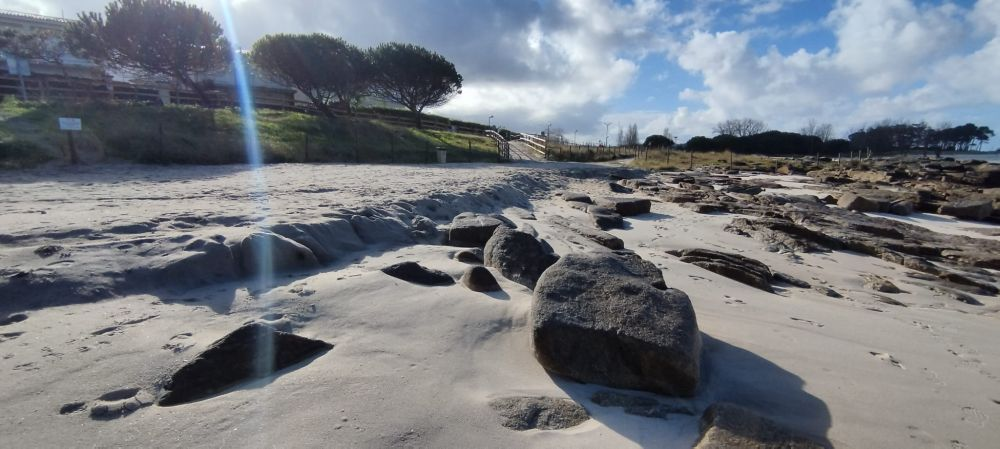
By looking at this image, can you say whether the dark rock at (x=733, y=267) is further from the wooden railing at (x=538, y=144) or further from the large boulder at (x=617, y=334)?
the wooden railing at (x=538, y=144)

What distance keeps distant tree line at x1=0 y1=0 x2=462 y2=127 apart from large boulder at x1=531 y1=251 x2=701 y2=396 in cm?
2994

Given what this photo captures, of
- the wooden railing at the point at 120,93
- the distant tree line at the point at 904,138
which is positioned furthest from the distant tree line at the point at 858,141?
the wooden railing at the point at 120,93

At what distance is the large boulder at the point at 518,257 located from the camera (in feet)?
12.9

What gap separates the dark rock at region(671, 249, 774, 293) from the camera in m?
4.71

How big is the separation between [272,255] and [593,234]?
4.26m

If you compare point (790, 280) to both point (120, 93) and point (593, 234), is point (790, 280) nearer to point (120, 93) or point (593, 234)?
point (593, 234)

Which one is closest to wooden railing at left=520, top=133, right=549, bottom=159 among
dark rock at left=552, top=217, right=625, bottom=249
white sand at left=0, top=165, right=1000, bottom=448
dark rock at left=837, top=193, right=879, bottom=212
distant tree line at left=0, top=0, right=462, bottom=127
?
distant tree line at left=0, top=0, right=462, bottom=127

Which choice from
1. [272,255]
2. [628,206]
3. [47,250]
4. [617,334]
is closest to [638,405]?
[617,334]

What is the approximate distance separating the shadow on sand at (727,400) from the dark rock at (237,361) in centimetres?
138

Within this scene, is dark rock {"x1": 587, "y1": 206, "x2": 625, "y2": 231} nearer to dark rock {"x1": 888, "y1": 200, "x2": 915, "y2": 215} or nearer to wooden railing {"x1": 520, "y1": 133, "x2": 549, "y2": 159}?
dark rock {"x1": 888, "y1": 200, "x2": 915, "y2": 215}

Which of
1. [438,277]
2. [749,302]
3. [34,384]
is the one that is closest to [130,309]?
[34,384]

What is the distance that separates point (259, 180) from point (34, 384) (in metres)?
8.05

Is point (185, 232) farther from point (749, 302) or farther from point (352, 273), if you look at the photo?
point (749, 302)

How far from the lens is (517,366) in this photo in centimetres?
254
